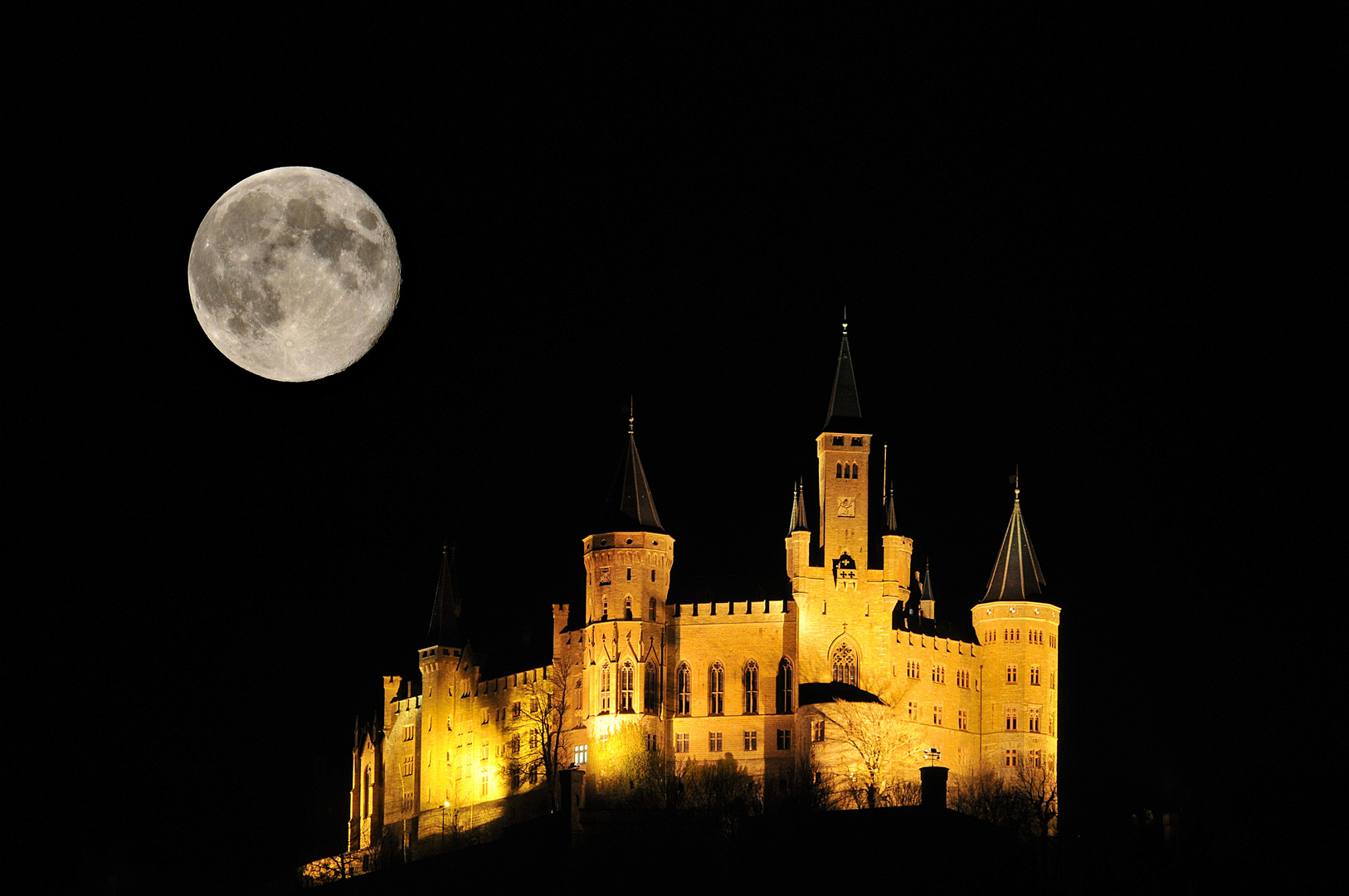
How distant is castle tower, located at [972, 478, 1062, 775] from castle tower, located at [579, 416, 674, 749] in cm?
1341

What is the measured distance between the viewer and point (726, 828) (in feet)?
244

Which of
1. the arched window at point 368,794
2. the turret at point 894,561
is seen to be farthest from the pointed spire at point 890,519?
the arched window at point 368,794

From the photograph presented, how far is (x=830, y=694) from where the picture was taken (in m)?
88.6

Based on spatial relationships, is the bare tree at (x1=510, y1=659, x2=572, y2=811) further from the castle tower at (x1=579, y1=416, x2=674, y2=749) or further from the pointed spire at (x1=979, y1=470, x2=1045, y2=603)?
the pointed spire at (x1=979, y1=470, x2=1045, y2=603)

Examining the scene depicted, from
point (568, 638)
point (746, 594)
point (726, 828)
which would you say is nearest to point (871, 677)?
point (746, 594)

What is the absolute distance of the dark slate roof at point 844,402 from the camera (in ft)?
311

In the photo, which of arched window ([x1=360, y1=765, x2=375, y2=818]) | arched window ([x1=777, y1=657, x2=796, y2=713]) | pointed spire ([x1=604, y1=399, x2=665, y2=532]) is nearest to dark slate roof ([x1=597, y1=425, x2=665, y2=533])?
pointed spire ([x1=604, y1=399, x2=665, y2=532])

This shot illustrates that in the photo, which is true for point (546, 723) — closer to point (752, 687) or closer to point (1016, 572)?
point (752, 687)

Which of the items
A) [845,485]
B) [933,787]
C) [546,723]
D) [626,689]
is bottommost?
[933,787]

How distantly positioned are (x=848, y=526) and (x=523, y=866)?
22772 mm

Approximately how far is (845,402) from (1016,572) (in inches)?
383

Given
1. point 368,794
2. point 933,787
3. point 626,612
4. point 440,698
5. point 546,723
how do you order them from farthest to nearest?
point 368,794 < point 440,698 < point 626,612 < point 546,723 < point 933,787

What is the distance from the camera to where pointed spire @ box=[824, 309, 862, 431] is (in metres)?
94.9

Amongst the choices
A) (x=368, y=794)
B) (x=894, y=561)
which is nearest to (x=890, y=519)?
(x=894, y=561)
